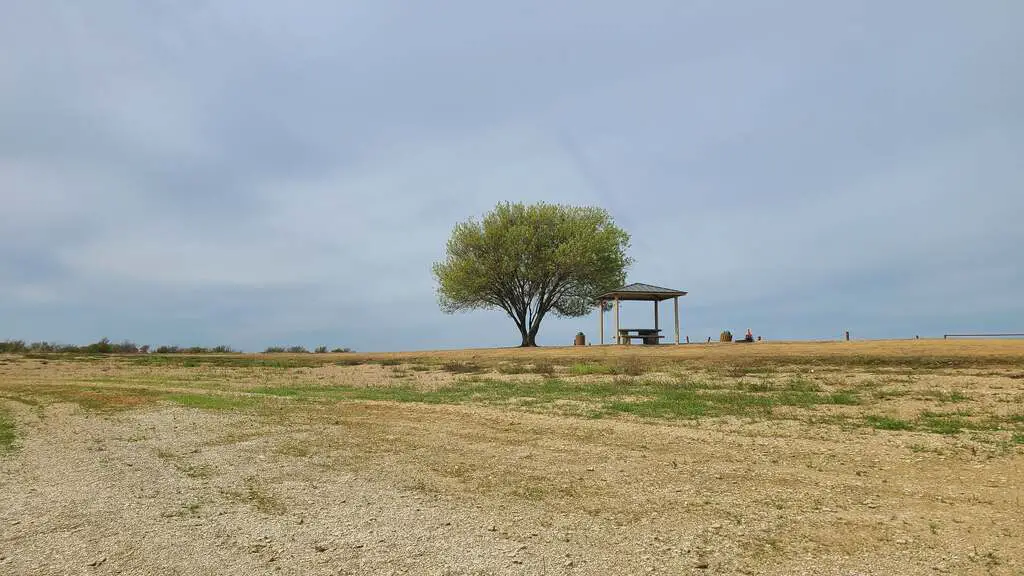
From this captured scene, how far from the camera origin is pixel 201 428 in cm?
1105

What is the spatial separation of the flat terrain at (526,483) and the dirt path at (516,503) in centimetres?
3

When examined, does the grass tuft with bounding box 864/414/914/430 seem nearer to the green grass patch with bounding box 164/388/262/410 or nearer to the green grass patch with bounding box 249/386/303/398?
the green grass patch with bounding box 164/388/262/410

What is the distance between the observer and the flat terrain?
4.79 metres

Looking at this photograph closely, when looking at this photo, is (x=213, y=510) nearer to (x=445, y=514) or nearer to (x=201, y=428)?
(x=445, y=514)

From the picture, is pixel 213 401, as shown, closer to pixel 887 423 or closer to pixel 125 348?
pixel 887 423

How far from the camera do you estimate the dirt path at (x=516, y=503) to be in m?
4.71

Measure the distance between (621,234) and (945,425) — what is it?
38279 mm

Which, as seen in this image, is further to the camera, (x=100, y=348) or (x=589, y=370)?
(x=100, y=348)

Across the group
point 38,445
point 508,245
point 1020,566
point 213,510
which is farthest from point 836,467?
point 508,245

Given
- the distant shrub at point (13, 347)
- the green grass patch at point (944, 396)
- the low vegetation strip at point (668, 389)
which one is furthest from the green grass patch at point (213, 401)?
the distant shrub at point (13, 347)

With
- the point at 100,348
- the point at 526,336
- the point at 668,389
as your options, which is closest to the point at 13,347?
the point at 100,348

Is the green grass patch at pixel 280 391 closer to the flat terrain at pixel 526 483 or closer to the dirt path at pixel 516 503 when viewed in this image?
the flat terrain at pixel 526 483

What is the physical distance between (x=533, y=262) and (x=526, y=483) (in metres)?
38.2

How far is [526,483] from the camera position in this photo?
6.96 m
